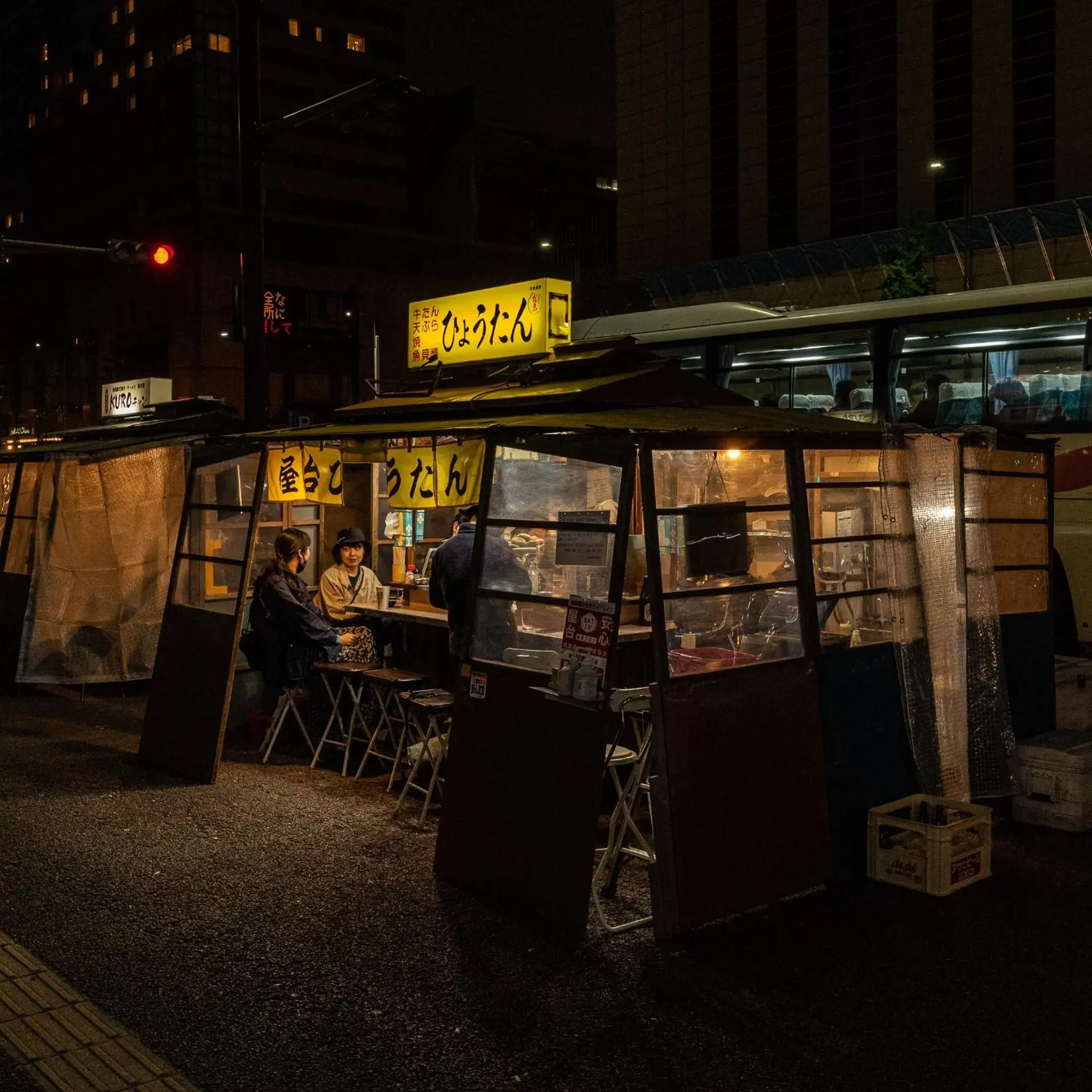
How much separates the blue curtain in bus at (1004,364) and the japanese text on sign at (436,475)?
6.22 metres

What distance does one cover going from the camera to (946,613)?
699 cm

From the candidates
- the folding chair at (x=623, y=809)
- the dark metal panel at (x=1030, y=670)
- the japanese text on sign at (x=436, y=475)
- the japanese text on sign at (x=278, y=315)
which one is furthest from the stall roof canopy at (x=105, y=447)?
the japanese text on sign at (x=278, y=315)

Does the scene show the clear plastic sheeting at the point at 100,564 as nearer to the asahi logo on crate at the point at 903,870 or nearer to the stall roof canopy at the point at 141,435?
the stall roof canopy at the point at 141,435

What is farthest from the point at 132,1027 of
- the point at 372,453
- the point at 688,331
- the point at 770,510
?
the point at 688,331

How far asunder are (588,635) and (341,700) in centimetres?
410

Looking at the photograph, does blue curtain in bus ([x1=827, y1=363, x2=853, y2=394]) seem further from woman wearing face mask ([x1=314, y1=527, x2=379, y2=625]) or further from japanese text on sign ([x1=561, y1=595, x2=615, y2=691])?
japanese text on sign ([x1=561, y1=595, x2=615, y2=691])

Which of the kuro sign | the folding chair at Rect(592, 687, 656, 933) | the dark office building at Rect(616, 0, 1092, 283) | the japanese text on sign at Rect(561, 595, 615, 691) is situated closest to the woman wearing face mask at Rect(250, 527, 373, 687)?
the folding chair at Rect(592, 687, 656, 933)

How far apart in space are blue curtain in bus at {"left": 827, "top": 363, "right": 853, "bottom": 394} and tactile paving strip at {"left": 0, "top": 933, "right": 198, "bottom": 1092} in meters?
10.5

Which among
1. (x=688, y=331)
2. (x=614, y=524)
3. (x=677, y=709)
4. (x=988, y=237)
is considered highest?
(x=988, y=237)

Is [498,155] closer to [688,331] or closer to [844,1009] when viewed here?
[688,331]

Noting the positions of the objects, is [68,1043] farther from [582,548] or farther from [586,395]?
[586,395]

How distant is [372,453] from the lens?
1172cm

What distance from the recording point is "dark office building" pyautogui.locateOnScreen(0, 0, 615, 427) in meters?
57.7

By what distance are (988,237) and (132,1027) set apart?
33.0 metres
